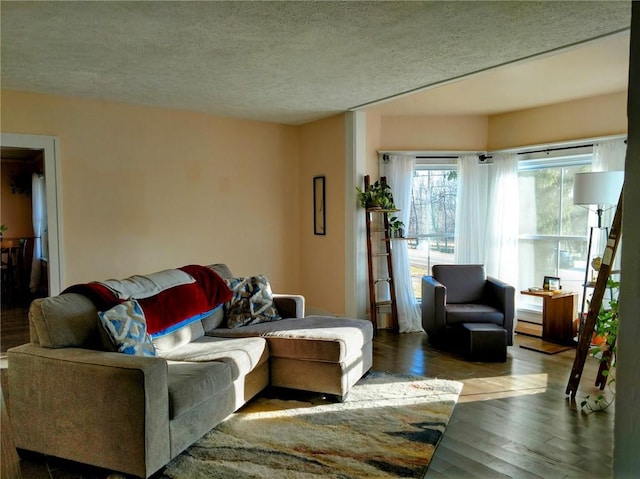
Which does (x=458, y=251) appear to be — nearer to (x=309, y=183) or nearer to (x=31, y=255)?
(x=309, y=183)

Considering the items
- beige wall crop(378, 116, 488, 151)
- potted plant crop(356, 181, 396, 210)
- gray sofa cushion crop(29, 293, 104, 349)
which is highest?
beige wall crop(378, 116, 488, 151)

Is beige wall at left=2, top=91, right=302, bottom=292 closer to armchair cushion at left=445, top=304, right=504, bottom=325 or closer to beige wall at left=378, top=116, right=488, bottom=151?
beige wall at left=378, top=116, right=488, bottom=151

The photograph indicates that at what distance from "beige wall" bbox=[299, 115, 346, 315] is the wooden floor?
1.42 meters

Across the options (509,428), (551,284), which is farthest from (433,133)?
(509,428)

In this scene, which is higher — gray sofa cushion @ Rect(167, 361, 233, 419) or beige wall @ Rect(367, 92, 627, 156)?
beige wall @ Rect(367, 92, 627, 156)

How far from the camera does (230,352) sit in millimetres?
2979

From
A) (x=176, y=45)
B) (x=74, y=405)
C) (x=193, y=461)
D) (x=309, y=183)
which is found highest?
(x=176, y=45)

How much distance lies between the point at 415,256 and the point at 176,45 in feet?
12.3

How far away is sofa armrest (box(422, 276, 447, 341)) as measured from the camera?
4473 mm

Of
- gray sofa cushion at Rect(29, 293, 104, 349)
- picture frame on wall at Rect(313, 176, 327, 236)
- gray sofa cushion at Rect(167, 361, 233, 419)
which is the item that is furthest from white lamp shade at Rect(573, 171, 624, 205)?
gray sofa cushion at Rect(29, 293, 104, 349)

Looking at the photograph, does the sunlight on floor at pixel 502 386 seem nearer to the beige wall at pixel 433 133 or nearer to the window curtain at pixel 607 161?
the window curtain at pixel 607 161

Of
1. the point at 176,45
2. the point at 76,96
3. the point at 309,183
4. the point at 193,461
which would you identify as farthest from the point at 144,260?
the point at 193,461

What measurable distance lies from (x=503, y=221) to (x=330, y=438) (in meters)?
3.70

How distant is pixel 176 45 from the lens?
10.0 ft
